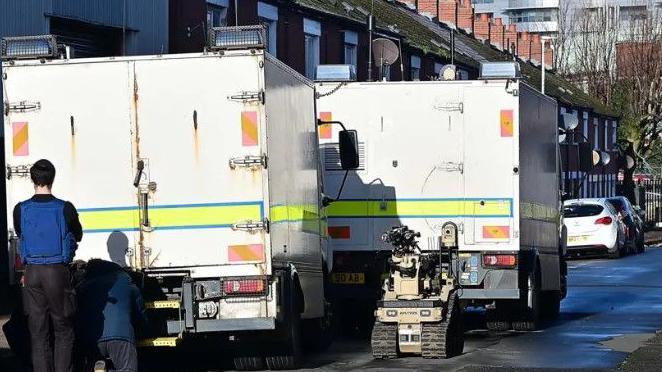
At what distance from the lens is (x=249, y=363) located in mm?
14055

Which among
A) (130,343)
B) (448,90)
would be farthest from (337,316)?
(130,343)

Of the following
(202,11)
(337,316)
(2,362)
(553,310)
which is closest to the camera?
(2,362)

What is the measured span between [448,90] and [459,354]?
3180 millimetres

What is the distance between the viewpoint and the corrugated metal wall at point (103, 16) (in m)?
19.0

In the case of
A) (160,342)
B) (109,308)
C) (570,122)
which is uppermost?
(570,122)

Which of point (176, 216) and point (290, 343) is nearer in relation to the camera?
point (176, 216)

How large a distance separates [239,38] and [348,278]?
17.1 feet

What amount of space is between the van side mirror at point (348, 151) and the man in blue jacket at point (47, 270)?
5016 millimetres

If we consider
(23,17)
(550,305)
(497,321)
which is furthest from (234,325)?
(550,305)

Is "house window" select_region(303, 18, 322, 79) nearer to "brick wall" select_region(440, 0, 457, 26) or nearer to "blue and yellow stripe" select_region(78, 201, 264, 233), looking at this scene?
"blue and yellow stripe" select_region(78, 201, 264, 233)

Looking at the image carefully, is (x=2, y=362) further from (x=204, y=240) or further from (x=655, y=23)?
(x=655, y=23)

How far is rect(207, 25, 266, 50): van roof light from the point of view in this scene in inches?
500

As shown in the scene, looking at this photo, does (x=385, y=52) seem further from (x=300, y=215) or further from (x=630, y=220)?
(x=630, y=220)

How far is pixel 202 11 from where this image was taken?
25.5 metres
